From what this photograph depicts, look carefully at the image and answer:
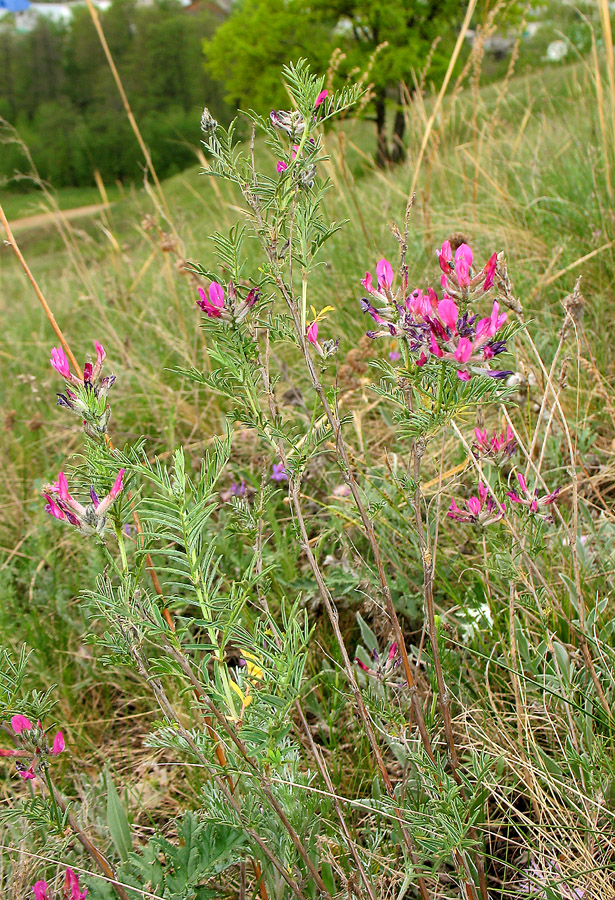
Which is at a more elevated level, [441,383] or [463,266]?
[463,266]

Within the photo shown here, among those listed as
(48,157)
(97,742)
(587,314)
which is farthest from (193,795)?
(48,157)

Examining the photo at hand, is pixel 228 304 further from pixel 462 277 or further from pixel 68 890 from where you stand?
pixel 68 890

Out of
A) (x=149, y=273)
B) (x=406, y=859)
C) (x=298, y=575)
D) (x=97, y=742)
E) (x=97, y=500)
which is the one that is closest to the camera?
(x=97, y=500)

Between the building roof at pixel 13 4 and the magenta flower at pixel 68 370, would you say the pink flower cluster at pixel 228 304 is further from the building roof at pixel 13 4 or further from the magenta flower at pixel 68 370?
the building roof at pixel 13 4

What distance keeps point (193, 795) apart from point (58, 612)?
750mm

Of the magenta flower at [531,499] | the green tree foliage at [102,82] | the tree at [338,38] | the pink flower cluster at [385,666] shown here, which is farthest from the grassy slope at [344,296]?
the green tree foliage at [102,82]

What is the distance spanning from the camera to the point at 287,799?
95 cm

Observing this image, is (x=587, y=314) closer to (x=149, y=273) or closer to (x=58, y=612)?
(x=58, y=612)

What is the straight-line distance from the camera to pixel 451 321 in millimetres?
750

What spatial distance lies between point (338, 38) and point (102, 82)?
2800cm

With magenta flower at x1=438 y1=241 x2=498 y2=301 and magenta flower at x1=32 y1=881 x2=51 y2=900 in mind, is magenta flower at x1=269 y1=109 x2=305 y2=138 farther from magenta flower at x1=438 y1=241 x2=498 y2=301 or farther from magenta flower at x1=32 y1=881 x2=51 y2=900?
magenta flower at x1=32 y1=881 x2=51 y2=900

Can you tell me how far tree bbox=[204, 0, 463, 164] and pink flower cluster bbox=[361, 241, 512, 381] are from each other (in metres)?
16.1

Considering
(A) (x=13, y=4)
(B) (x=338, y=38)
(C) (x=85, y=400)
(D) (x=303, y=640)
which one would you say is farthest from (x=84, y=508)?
(B) (x=338, y=38)

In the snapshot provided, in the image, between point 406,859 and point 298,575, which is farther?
point 298,575
